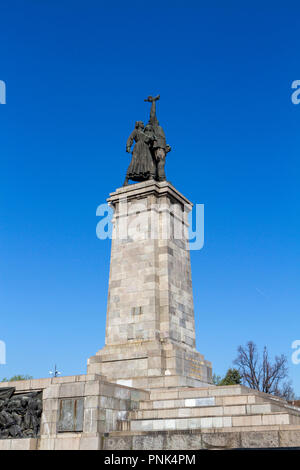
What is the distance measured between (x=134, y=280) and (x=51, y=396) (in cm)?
762

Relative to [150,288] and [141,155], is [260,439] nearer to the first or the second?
[150,288]

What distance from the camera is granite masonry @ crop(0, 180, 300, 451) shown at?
1295cm

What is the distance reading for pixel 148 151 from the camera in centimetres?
2512

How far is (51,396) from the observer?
15.2 metres

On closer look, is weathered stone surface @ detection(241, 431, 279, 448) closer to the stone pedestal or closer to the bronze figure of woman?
the stone pedestal

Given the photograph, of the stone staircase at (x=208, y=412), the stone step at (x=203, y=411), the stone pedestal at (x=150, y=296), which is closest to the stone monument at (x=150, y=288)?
the stone pedestal at (x=150, y=296)

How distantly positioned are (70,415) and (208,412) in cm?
419

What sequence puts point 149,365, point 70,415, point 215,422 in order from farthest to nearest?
point 149,365 → point 70,415 → point 215,422

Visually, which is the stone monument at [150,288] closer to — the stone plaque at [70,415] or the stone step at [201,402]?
the stone step at [201,402]

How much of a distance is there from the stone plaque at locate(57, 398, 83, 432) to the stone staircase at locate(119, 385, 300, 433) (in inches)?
54.6

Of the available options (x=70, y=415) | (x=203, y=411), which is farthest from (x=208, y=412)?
(x=70, y=415)
